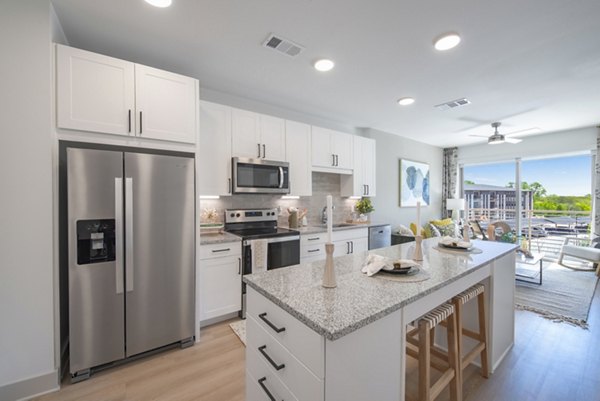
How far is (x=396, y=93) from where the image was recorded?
10.6 ft

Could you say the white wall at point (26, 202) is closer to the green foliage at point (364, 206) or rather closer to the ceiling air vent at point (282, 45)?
the ceiling air vent at point (282, 45)

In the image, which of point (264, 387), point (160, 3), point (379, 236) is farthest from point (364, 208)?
point (160, 3)

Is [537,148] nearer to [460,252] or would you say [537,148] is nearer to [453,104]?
[453,104]

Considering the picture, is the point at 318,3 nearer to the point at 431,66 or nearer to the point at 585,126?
the point at 431,66

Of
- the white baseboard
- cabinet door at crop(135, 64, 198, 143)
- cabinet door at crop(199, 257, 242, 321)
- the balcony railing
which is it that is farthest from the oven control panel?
the balcony railing

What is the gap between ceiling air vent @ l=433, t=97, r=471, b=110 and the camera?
3458 millimetres

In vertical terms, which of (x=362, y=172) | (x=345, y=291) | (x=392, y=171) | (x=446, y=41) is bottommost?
(x=345, y=291)

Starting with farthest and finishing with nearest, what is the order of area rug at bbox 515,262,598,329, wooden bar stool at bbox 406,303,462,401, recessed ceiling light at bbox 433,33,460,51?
area rug at bbox 515,262,598,329 → recessed ceiling light at bbox 433,33,460,51 → wooden bar stool at bbox 406,303,462,401

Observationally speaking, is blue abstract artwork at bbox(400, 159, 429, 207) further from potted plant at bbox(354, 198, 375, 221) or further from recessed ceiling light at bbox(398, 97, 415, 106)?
recessed ceiling light at bbox(398, 97, 415, 106)

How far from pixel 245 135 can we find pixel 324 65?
1.23 m

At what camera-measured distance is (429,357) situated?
1456mm

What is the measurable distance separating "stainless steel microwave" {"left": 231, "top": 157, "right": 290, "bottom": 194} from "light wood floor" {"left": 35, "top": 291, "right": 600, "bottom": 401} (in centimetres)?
163

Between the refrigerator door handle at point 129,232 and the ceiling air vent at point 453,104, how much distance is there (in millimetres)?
3940

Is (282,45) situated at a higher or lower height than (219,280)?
higher
